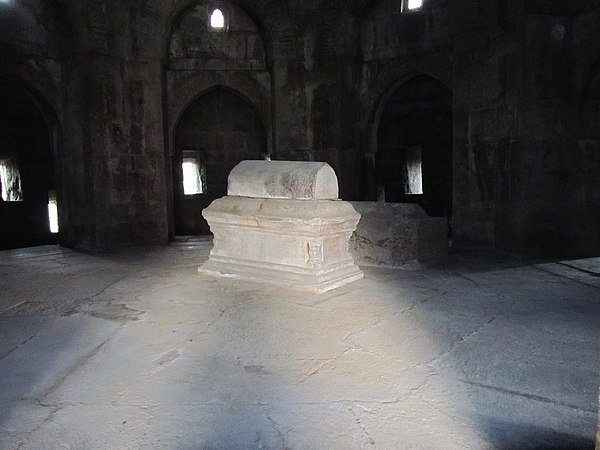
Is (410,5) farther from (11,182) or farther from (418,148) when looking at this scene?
(11,182)

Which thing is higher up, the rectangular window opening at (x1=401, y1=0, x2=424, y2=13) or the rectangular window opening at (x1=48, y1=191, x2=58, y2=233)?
the rectangular window opening at (x1=401, y1=0, x2=424, y2=13)

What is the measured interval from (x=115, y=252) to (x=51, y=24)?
381 cm

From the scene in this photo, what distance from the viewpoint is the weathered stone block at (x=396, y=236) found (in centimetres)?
604

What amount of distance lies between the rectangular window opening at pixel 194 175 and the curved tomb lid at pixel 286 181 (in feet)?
22.6

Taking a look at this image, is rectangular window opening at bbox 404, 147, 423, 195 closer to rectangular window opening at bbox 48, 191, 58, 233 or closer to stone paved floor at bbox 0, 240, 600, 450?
stone paved floor at bbox 0, 240, 600, 450

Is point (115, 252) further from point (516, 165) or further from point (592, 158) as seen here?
point (592, 158)

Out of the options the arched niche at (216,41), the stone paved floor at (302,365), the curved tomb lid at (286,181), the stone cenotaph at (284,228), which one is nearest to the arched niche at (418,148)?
the arched niche at (216,41)

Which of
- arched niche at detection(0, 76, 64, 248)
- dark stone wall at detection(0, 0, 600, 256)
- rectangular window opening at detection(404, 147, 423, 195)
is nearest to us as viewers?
dark stone wall at detection(0, 0, 600, 256)

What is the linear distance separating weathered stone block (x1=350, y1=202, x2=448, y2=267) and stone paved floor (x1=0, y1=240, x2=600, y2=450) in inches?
30.8

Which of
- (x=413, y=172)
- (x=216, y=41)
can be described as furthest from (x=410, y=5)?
(x=413, y=172)

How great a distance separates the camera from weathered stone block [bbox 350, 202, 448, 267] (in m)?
6.04

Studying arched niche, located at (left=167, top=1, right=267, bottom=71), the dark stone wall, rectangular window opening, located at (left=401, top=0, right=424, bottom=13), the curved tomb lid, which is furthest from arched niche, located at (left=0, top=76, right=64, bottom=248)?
rectangular window opening, located at (left=401, top=0, right=424, bottom=13)

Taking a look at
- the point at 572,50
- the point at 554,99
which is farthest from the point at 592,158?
the point at 572,50

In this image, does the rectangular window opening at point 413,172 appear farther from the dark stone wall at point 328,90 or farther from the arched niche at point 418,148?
the dark stone wall at point 328,90
